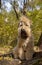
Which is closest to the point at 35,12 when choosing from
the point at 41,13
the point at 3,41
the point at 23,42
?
the point at 41,13

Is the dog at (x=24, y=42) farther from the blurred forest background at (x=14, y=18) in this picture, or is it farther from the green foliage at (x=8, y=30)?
the green foliage at (x=8, y=30)

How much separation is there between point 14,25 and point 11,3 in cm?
226

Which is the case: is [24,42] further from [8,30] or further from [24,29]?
[8,30]

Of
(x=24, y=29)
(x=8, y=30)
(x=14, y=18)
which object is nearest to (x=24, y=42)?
(x=24, y=29)

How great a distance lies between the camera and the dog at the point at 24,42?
15.6ft

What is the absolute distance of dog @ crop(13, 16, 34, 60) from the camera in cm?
474

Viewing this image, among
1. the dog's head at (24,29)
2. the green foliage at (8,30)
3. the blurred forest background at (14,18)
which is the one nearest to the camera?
the dog's head at (24,29)

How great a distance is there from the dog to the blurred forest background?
249 cm

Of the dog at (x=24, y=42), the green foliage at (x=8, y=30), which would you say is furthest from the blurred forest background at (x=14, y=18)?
the dog at (x=24, y=42)

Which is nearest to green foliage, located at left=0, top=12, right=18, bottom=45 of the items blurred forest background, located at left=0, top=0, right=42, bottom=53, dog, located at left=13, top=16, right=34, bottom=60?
blurred forest background, located at left=0, top=0, right=42, bottom=53

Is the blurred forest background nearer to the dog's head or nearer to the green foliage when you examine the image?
the green foliage

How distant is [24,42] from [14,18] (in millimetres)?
6146

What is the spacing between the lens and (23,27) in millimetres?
4750

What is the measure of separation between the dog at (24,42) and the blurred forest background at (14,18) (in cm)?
249
